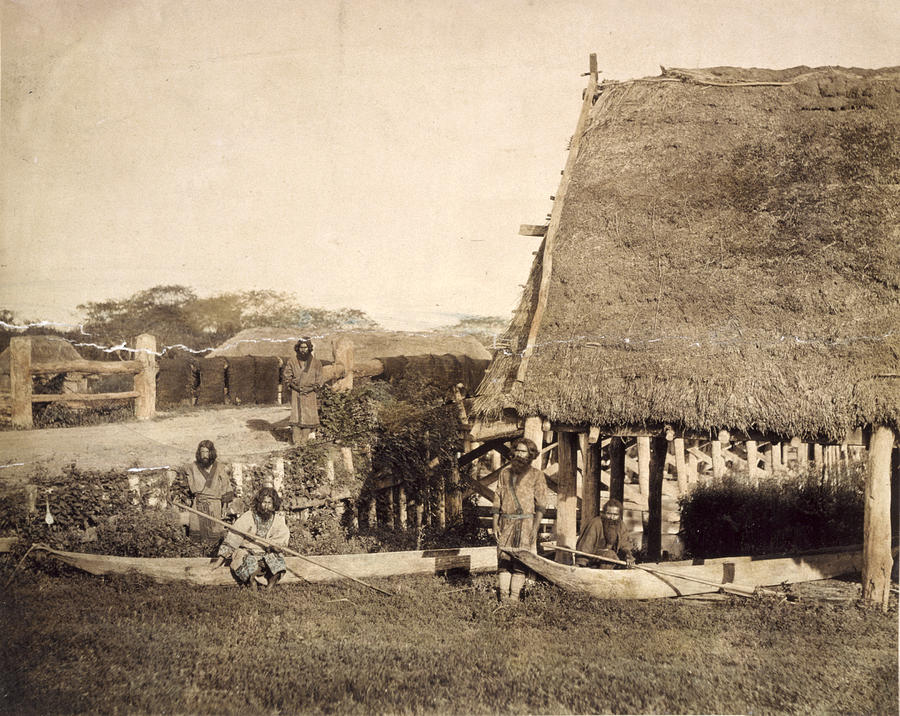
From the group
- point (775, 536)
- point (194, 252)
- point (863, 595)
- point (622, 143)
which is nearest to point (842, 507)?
point (775, 536)

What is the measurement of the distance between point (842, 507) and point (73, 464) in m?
10.2

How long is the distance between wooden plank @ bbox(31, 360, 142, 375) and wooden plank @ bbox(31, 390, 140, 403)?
0.87ft

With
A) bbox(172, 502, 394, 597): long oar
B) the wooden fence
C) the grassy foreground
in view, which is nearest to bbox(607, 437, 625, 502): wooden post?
the grassy foreground

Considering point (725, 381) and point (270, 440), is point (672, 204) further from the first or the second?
point (270, 440)

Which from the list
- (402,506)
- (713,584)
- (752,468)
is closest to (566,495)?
(713,584)

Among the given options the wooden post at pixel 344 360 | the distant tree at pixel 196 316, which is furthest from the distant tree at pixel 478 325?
the wooden post at pixel 344 360

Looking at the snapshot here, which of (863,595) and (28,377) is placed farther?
(28,377)

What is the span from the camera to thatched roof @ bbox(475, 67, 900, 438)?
8102mm

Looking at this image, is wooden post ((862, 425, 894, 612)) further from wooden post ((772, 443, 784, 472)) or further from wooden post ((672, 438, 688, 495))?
wooden post ((772, 443, 784, 472))

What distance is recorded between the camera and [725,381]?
816 centimetres

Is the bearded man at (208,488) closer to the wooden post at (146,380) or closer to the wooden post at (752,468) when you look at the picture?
the wooden post at (146,380)

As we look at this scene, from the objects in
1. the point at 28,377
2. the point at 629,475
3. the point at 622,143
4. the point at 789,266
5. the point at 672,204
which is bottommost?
the point at 629,475

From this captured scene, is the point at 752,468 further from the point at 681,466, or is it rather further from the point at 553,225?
the point at 553,225

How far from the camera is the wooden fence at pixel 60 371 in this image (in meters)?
8.73
